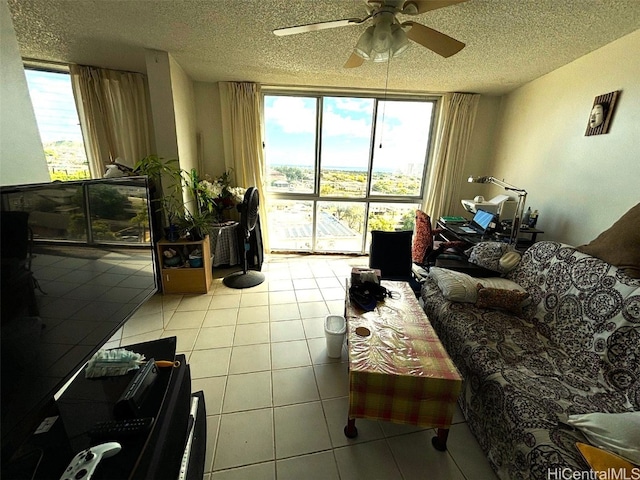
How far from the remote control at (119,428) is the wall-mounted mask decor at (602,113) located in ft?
11.4

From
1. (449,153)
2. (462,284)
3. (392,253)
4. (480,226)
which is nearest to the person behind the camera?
(462,284)

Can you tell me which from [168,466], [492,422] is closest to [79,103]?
[168,466]

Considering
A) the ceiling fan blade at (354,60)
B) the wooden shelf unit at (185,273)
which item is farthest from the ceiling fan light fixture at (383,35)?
the wooden shelf unit at (185,273)

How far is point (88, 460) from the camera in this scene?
27.3 inches

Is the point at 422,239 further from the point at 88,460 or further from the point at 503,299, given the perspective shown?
the point at 88,460

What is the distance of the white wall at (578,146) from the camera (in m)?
1.95

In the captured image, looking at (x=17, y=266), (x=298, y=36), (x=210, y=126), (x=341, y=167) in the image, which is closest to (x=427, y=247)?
(x=341, y=167)

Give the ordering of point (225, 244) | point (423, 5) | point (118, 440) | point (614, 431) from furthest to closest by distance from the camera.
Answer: point (225, 244) < point (423, 5) < point (614, 431) < point (118, 440)

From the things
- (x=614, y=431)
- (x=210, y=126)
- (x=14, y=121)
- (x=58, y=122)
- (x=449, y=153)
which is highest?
(x=210, y=126)

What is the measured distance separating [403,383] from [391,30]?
6.19 ft

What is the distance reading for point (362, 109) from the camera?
3586 mm

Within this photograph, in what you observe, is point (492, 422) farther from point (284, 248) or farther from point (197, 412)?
point (284, 248)

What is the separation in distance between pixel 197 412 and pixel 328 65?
306 cm

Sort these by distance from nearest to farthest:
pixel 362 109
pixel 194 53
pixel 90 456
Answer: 1. pixel 90 456
2. pixel 194 53
3. pixel 362 109
